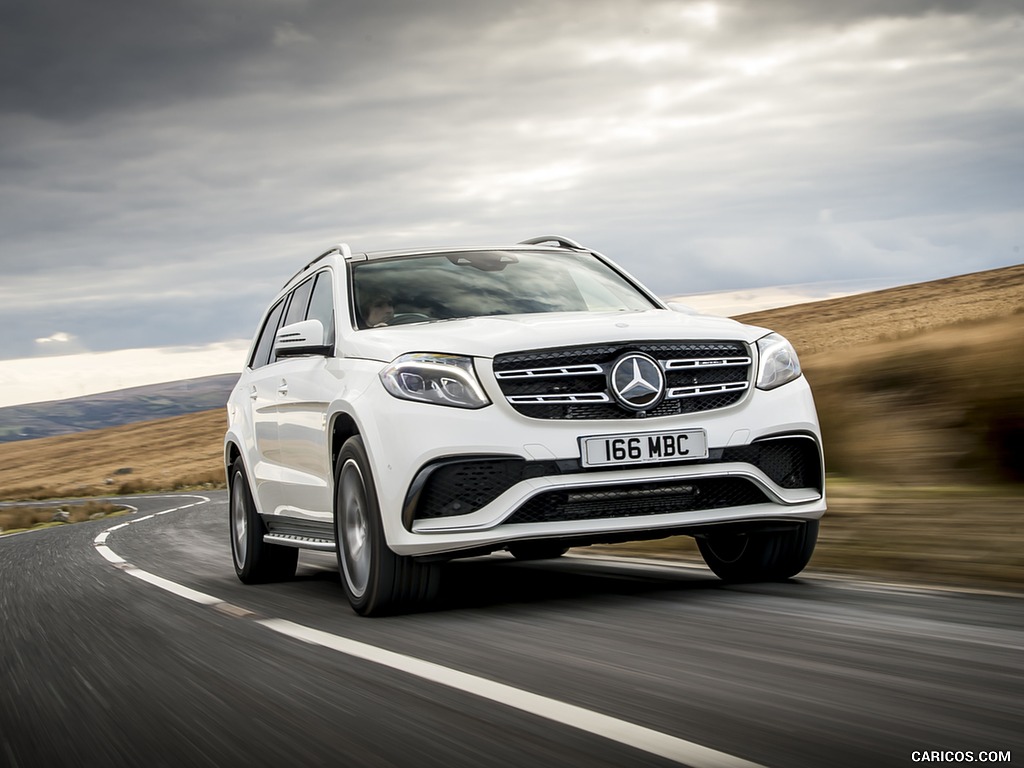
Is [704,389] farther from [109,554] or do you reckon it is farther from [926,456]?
[109,554]

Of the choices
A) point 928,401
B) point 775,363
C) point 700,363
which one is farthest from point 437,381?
point 928,401

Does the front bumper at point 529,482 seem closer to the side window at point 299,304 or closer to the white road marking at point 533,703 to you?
the white road marking at point 533,703

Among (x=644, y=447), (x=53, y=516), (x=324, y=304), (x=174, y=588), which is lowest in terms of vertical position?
(x=53, y=516)

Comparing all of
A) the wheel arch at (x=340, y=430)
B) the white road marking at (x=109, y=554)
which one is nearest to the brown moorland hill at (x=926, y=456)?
the wheel arch at (x=340, y=430)

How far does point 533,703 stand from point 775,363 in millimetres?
2721

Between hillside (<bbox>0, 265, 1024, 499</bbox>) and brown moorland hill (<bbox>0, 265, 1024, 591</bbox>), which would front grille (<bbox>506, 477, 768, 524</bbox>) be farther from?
hillside (<bbox>0, 265, 1024, 499</bbox>)

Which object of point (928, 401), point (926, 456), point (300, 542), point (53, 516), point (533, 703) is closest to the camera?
point (533, 703)

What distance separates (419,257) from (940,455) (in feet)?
13.0

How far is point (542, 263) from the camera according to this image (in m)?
7.55

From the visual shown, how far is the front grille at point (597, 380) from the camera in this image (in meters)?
5.57

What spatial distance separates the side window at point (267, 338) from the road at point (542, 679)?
7.14 ft

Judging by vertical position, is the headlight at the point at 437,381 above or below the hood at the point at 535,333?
below

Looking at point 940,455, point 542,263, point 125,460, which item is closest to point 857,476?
point 940,455

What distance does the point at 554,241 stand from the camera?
827 cm
